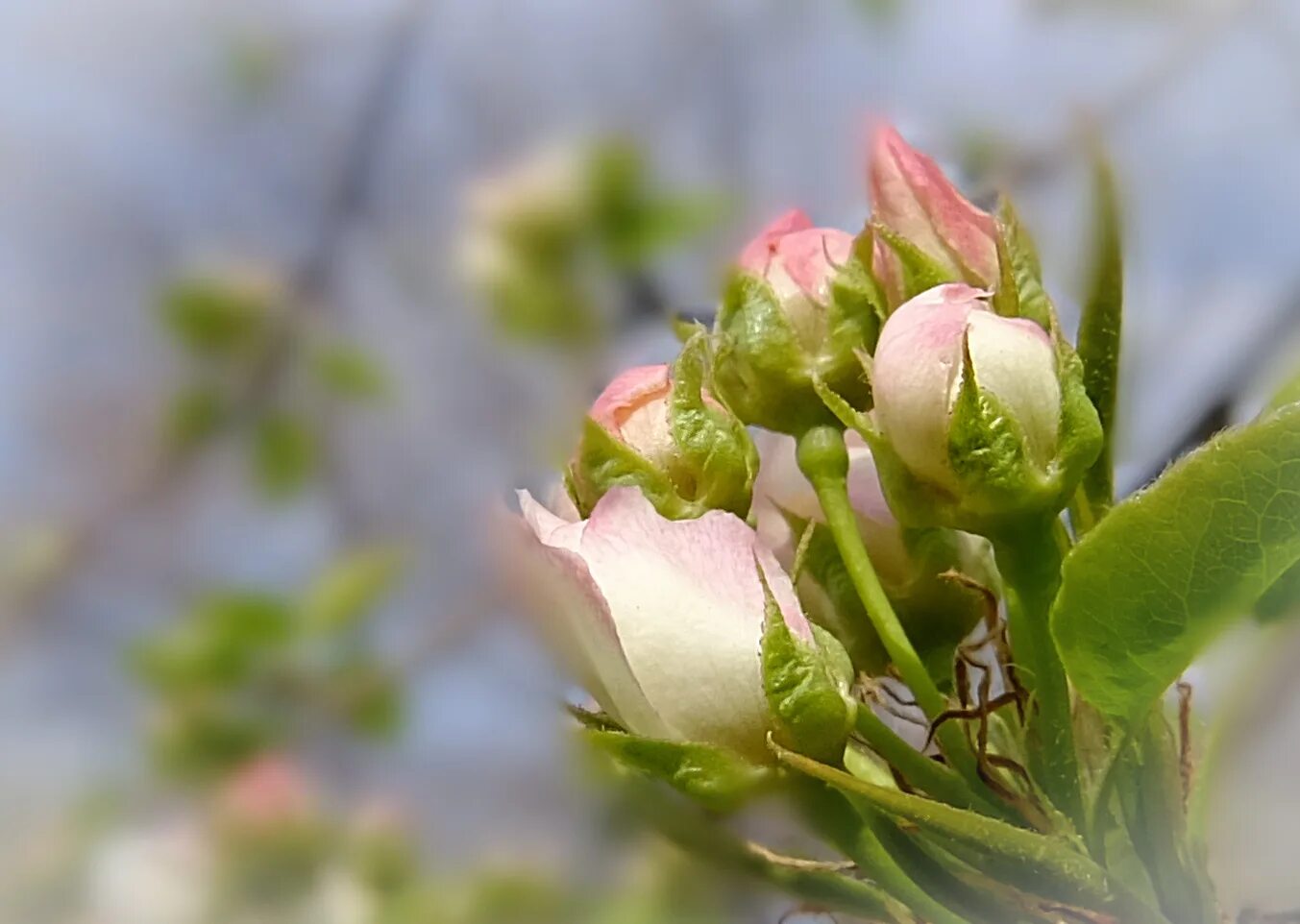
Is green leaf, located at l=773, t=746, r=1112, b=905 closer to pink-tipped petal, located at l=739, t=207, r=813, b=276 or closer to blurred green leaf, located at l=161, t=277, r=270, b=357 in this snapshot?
pink-tipped petal, located at l=739, t=207, r=813, b=276

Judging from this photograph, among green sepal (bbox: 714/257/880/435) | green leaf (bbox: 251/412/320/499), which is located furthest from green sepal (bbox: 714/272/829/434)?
green leaf (bbox: 251/412/320/499)

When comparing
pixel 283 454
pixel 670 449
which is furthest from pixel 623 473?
pixel 283 454

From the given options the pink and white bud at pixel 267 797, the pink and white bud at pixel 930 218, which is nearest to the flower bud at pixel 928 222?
the pink and white bud at pixel 930 218

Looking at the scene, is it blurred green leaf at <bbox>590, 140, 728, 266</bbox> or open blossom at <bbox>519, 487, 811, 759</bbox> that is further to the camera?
→ blurred green leaf at <bbox>590, 140, 728, 266</bbox>

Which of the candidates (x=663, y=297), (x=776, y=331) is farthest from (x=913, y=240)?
(x=663, y=297)

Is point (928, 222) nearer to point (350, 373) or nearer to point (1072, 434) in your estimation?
point (1072, 434)

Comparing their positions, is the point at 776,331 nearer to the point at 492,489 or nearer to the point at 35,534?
the point at 492,489
